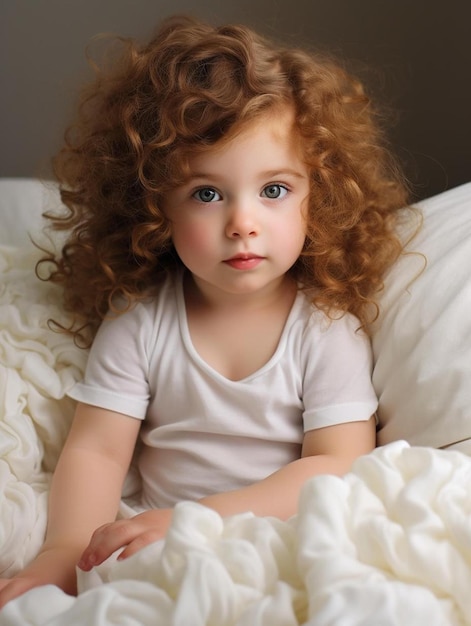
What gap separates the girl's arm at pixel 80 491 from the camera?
1019 mm

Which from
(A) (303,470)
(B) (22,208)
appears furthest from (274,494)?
(B) (22,208)

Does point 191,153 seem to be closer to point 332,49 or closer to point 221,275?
point 221,275

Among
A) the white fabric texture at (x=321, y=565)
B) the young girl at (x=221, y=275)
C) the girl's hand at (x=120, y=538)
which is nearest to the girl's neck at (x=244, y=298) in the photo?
the young girl at (x=221, y=275)

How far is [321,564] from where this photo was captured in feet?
2.32

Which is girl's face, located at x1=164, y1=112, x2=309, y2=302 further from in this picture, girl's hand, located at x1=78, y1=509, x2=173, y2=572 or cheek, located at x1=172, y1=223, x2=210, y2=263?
girl's hand, located at x1=78, y1=509, x2=173, y2=572

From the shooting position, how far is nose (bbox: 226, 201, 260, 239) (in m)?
1.10

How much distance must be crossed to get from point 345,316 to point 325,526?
51 cm

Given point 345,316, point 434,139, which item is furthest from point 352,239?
point 434,139

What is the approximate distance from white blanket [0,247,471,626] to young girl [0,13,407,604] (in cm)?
26

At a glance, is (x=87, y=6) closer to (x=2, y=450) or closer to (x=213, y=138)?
(x=213, y=138)

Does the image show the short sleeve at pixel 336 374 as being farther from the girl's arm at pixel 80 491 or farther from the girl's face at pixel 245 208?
the girl's arm at pixel 80 491

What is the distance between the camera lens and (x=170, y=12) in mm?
2078

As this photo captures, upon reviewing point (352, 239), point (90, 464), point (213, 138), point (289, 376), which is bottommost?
point (90, 464)

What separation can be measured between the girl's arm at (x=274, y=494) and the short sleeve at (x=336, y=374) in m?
0.02
